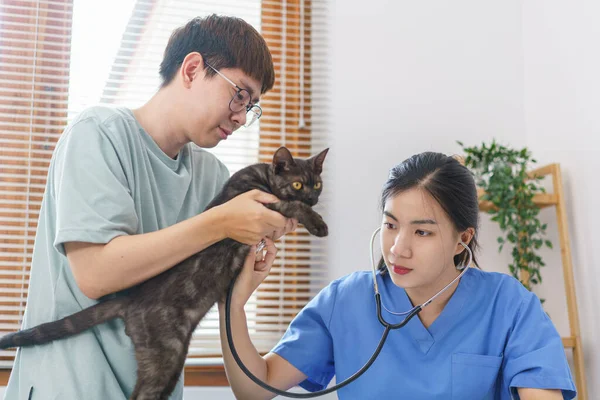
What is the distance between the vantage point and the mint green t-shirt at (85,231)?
946mm

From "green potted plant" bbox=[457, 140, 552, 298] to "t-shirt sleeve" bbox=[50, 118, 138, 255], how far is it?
5.15 feet

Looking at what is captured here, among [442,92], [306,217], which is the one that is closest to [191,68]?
[306,217]

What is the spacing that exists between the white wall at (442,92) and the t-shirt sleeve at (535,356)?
3.64 feet

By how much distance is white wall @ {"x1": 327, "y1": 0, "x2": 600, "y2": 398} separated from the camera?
2.31 m

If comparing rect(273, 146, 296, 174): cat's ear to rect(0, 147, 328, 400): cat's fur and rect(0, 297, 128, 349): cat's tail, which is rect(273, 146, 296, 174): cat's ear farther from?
rect(0, 297, 128, 349): cat's tail

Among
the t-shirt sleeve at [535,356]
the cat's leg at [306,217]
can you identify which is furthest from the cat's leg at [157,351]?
the t-shirt sleeve at [535,356]

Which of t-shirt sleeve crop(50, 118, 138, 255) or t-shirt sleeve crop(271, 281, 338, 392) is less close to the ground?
t-shirt sleeve crop(50, 118, 138, 255)

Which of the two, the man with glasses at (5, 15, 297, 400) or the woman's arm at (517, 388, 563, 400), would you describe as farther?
the woman's arm at (517, 388, 563, 400)

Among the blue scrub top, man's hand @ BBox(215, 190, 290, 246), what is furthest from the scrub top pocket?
man's hand @ BBox(215, 190, 290, 246)

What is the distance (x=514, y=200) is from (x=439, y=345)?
43.6 inches

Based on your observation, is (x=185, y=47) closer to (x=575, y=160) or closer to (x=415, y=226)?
(x=415, y=226)

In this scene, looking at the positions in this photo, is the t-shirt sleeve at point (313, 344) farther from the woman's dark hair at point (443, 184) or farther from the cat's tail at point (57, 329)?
the cat's tail at point (57, 329)

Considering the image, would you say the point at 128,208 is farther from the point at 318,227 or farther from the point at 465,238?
the point at 465,238

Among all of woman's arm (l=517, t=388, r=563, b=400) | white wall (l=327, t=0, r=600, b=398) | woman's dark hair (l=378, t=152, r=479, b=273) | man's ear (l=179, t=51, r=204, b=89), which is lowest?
woman's arm (l=517, t=388, r=563, b=400)
